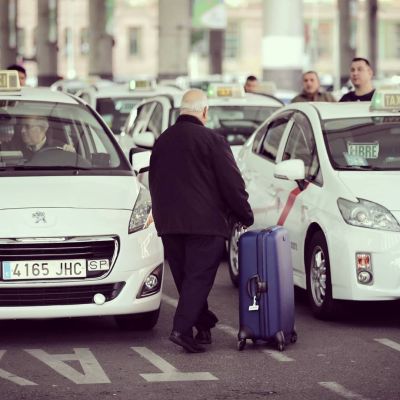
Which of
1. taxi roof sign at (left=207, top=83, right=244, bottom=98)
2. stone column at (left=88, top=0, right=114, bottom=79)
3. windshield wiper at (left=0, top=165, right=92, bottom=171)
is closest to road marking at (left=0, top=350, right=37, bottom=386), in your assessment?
windshield wiper at (left=0, top=165, right=92, bottom=171)

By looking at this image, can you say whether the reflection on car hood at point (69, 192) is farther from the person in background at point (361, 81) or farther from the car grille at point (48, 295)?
the person in background at point (361, 81)

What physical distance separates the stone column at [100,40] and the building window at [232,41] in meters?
46.4

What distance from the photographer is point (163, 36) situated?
179 ft

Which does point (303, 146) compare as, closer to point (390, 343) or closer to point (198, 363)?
point (390, 343)

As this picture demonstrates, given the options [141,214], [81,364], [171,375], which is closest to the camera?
[171,375]

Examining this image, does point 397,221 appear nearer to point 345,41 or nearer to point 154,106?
point 154,106

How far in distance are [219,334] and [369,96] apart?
16.4 ft

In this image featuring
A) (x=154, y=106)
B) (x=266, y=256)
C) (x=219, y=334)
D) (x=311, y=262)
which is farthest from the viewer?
(x=154, y=106)

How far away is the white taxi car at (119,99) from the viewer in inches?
861

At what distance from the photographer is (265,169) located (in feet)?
42.0

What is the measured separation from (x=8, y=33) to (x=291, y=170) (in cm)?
7218

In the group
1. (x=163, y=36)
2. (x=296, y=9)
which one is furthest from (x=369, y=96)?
(x=163, y=36)

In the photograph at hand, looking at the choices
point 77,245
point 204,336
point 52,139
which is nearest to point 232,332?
point 204,336

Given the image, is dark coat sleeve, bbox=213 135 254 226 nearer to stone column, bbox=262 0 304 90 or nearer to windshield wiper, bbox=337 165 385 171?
windshield wiper, bbox=337 165 385 171
